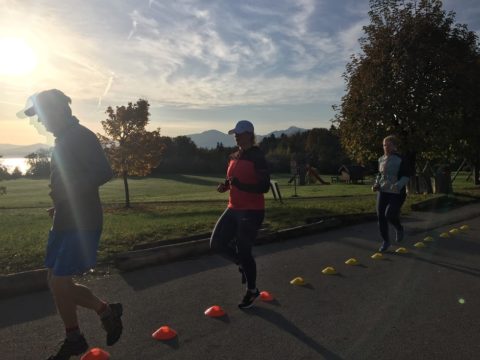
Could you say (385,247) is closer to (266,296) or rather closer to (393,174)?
(393,174)

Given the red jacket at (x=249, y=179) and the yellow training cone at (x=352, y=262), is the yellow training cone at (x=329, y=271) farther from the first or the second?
the red jacket at (x=249, y=179)

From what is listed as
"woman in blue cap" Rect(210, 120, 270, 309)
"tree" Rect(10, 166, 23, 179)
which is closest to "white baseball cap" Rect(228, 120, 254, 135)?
"woman in blue cap" Rect(210, 120, 270, 309)

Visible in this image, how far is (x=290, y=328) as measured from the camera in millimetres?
4520

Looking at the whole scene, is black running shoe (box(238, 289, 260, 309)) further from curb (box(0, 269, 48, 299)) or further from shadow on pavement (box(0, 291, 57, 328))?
curb (box(0, 269, 48, 299))

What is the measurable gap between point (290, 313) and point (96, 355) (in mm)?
2037

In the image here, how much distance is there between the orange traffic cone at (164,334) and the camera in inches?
168

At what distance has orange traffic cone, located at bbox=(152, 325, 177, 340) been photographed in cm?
427

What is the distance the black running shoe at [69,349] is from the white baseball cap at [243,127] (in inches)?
103

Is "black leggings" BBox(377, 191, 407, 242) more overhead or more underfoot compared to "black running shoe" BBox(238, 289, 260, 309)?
more overhead

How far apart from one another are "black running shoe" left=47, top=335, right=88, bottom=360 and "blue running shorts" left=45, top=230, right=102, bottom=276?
53 centimetres

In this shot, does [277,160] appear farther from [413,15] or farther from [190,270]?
[190,270]

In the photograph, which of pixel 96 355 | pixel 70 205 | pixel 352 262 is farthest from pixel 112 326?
pixel 352 262

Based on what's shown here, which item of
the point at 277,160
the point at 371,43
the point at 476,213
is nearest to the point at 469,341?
the point at 476,213

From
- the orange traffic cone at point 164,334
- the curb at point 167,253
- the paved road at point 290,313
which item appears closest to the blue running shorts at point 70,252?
the paved road at point 290,313
